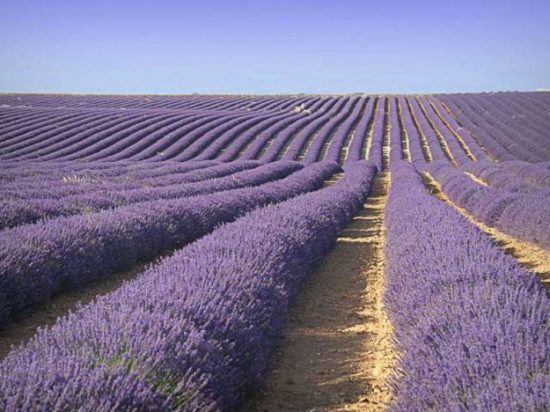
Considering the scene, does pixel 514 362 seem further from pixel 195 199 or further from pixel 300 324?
pixel 195 199

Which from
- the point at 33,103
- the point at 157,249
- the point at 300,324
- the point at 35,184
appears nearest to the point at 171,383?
the point at 300,324

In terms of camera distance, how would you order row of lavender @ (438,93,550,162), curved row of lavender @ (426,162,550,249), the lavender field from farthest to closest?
row of lavender @ (438,93,550,162), curved row of lavender @ (426,162,550,249), the lavender field

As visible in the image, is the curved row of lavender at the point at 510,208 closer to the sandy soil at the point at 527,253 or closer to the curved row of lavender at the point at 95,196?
the sandy soil at the point at 527,253

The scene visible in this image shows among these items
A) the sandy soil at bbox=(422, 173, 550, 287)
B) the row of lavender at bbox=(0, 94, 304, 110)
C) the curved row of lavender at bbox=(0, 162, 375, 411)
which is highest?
the row of lavender at bbox=(0, 94, 304, 110)

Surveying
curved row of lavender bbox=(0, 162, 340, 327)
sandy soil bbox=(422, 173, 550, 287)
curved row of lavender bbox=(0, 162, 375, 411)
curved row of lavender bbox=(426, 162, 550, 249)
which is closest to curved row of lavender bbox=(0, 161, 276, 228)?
curved row of lavender bbox=(0, 162, 340, 327)

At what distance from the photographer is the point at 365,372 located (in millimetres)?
3803

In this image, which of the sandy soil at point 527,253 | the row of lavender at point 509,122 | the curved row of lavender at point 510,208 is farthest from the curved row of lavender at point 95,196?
the row of lavender at point 509,122

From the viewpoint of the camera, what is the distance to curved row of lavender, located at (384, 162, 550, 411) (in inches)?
87.4

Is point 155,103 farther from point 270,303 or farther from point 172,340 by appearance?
point 172,340

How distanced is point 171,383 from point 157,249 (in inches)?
200

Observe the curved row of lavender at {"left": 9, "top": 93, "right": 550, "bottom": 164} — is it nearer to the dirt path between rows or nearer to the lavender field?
the lavender field

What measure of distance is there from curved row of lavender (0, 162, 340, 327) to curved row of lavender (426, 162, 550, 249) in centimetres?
424

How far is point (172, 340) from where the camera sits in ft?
8.92

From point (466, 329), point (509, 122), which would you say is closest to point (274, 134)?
point (509, 122)
